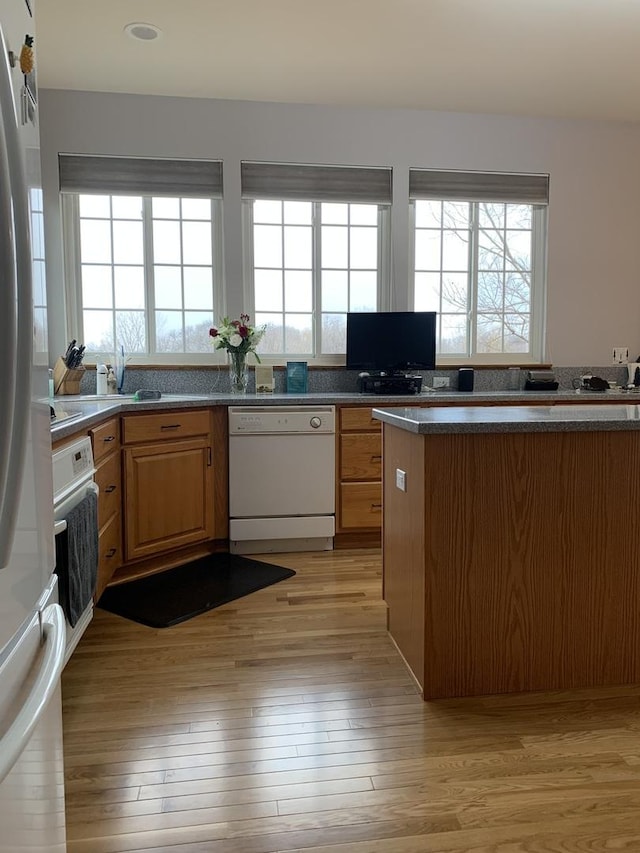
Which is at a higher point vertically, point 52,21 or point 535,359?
point 52,21

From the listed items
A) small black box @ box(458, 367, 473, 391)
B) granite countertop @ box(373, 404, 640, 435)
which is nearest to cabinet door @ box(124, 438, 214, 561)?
granite countertop @ box(373, 404, 640, 435)

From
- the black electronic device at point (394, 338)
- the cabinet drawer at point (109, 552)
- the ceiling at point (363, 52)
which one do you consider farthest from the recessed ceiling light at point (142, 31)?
the cabinet drawer at point (109, 552)

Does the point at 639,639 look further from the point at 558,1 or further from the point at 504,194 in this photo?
the point at 504,194

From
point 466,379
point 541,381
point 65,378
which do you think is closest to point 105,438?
point 65,378

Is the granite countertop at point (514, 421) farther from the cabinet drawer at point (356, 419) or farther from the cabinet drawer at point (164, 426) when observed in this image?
the cabinet drawer at point (164, 426)

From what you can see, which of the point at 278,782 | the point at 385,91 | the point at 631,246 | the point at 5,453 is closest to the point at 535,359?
the point at 631,246

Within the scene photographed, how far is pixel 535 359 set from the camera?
14.0 feet

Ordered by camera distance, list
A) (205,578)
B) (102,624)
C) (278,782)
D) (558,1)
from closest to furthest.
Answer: (278,782)
(102,624)
(558,1)
(205,578)

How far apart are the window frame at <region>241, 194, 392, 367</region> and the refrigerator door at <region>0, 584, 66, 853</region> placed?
10.3 feet

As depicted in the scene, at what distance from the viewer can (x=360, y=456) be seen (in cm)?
345

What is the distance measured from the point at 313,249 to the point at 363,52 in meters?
1.20

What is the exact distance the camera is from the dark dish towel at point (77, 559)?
72.2 inches

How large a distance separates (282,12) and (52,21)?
45.9 inches

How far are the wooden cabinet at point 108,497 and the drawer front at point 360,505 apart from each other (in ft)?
4.18
